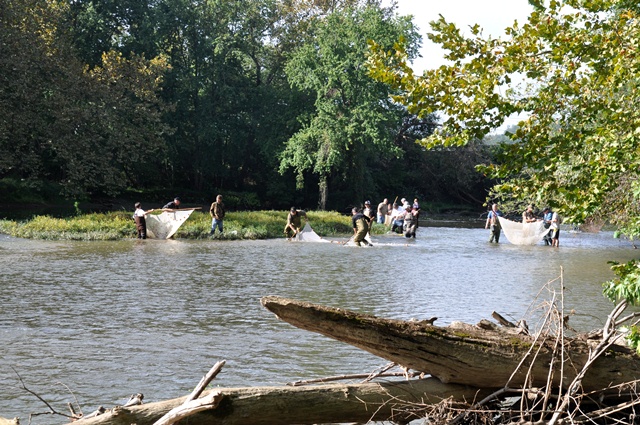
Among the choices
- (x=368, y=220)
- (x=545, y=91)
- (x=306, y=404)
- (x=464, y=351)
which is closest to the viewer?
(x=306, y=404)

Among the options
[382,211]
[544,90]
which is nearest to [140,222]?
[382,211]

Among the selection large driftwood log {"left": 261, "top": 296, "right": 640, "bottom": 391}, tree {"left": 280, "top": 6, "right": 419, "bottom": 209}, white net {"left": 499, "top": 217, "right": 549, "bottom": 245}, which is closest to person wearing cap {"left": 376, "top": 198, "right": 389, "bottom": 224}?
tree {"left": 280, "top": 6, "right": 419, "bottom": 209}

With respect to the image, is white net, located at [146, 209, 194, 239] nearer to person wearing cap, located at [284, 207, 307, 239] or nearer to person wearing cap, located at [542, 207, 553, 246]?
person wearing cap, located at [284, 207, 307, 239]

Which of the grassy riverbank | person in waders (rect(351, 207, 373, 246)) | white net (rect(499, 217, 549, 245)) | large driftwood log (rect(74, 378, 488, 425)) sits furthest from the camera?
white net (rect(499, 217, 549, 245))

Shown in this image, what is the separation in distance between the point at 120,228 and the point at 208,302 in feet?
67.0

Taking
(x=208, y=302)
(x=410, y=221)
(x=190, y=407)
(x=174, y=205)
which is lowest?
(x=208, y=302)

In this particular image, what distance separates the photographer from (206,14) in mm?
64000

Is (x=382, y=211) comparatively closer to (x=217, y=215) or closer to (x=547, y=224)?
(x=547, y=224)

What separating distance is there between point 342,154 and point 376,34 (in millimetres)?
8496

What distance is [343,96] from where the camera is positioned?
58.3 metres

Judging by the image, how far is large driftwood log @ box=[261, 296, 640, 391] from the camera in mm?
6340

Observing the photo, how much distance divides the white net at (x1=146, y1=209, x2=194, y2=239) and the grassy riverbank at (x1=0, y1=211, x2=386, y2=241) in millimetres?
802

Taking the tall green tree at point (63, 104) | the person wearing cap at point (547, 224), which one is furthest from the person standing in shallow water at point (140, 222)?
the person wearing cap at point (547, 224)

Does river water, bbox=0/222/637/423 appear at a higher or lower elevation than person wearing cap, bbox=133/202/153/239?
lower
